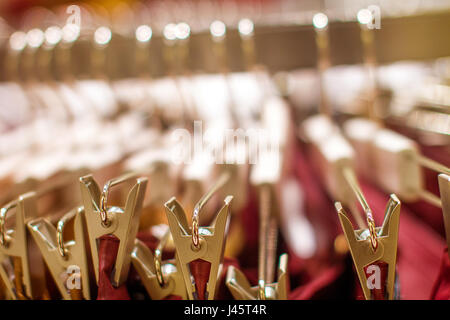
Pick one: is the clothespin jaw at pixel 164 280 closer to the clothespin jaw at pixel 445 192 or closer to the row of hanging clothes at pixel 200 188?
the row of hanging clothes at pixel 200 188

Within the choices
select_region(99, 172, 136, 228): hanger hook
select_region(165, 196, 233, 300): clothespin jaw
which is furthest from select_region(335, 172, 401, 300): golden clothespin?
select_region(99, 172, 136, 228): hanger hook

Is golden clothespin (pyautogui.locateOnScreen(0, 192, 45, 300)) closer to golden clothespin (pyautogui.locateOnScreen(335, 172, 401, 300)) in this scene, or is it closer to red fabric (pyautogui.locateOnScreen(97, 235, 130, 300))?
red fabric (pyautogui.locateOnScreen(97, 235, 130, 300))

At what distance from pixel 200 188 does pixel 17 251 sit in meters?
0.21

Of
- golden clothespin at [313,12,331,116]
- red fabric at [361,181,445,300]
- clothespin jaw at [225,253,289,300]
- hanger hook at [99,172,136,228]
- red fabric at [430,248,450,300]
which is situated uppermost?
golden clothespin at [313,12,331,116]

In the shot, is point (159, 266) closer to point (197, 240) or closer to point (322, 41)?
point (197, 240)

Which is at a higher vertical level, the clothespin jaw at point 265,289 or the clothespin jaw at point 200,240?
the clothespin jaw at point 200,240

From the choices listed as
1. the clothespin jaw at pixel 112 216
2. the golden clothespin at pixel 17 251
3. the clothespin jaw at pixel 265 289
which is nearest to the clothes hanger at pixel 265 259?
the clothespin jaw at pixel 265 289

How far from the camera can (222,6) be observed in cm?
175

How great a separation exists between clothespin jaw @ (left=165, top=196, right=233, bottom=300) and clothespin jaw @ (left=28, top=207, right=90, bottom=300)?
0.31 feet

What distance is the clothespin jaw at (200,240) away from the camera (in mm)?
347

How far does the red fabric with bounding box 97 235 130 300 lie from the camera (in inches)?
14.6

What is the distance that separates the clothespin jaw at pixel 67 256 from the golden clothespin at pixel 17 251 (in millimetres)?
14

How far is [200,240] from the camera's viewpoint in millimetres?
350
